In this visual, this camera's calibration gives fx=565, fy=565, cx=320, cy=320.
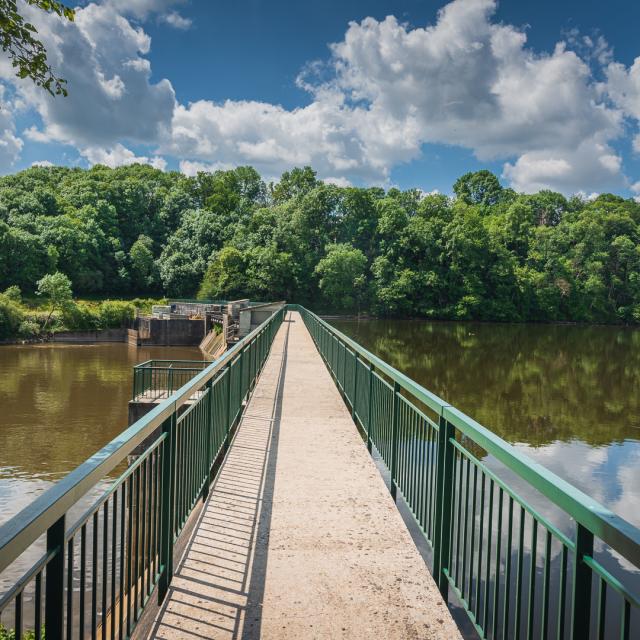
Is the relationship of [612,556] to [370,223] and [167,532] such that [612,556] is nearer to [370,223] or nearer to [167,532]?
[167,532]

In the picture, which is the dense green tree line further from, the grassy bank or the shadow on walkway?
the shadow on walkway

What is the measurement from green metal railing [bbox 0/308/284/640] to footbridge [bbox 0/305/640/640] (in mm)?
11

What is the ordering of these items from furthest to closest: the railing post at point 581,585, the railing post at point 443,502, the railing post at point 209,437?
the railing post at point 209,437 → the railing post at point 443,502 → the railing post at point 581,585

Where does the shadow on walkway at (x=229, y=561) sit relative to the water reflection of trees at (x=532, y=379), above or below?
above

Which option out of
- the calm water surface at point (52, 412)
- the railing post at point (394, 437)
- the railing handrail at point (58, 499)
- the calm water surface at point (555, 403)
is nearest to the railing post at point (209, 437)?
the railing post at point (394, 437)

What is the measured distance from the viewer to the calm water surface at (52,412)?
13875 mm

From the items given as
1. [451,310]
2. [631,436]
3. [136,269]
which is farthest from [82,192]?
[631,436]

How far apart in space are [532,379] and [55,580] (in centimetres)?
3038

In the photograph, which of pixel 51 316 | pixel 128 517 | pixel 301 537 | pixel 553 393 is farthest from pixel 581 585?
pixel 51 316

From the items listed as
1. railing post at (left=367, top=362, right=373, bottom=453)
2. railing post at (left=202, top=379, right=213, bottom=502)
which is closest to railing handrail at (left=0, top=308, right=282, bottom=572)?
railing post at (left=202, top=379, right=213, bottom=502)

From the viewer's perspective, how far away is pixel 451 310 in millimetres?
75000

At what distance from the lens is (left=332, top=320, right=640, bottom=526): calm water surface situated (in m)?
15.2

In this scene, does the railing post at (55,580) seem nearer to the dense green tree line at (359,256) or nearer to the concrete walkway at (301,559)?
the concrete walkway at (301,559)

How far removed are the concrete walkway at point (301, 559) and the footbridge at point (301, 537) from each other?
0.01 m
